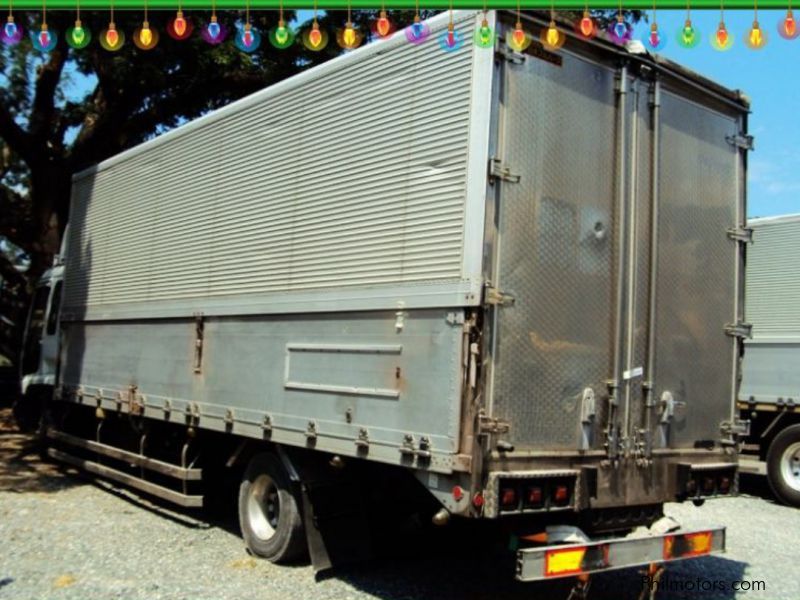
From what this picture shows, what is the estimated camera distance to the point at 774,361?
427 inches

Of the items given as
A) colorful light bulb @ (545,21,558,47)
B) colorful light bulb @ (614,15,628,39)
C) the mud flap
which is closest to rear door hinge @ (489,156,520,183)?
colorful light bulb @ (545,21,558,47)

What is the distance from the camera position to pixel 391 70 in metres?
5.89

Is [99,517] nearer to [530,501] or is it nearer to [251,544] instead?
[251,544]

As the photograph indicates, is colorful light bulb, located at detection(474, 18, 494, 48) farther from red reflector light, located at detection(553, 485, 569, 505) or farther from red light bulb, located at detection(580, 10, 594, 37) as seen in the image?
red reflector light, located at detection(553, 485, 569, 505)

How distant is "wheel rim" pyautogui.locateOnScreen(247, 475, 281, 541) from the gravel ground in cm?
26

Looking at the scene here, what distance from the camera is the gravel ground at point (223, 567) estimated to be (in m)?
6.12

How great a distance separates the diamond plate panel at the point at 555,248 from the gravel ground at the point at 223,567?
5.66 ft

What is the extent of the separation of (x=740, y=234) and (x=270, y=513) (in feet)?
14.4

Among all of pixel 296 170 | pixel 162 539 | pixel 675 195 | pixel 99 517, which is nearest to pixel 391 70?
pixel 296 170

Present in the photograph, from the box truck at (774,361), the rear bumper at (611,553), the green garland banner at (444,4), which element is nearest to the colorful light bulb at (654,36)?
the green garland banner at (444,4)

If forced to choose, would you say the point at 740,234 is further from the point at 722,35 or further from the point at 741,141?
Answer: the point at 722,35

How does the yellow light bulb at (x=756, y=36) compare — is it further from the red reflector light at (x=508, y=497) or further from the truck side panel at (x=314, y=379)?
the red reflector light at (x=508, y=497)

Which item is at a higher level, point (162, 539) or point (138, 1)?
point (138, 1)

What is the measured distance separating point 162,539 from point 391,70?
4.62 metres
